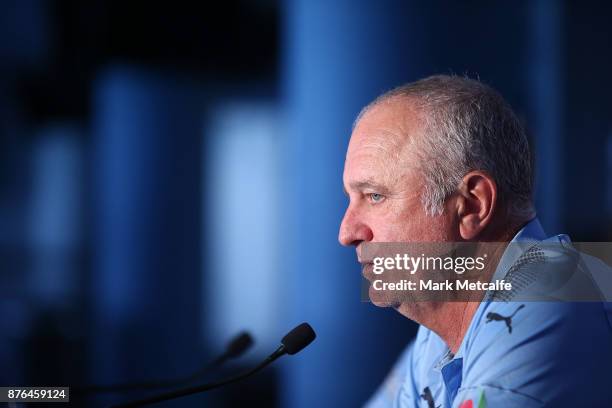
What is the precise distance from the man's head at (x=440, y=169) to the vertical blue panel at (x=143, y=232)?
275 centimetres

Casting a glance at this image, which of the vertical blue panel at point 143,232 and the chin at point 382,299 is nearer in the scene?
the chin at point 382,299

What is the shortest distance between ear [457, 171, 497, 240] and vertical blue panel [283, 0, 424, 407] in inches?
29.8

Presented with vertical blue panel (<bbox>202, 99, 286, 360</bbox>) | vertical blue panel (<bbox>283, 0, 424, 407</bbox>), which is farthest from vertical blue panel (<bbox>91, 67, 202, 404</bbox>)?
vertical blue panel (<bbox>283, 0, 424, 407</bbox>)

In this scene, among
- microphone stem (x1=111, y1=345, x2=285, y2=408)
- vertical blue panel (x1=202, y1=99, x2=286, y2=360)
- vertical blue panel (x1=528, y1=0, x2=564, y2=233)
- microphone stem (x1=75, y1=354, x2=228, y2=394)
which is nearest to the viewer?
microphone stem (x1=111, y1=345, x2=285, y2=408)

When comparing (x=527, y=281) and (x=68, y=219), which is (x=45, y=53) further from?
(x=527, y=281)

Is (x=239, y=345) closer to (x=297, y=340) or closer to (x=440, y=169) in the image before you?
(x=297, y=340)

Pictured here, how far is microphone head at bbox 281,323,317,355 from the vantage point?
92 centimetres

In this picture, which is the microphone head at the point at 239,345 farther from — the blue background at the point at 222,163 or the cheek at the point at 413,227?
the blue background at the point at 222,163

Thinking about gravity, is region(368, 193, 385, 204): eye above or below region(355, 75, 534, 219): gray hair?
below

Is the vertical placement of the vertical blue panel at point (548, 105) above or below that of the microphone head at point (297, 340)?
above

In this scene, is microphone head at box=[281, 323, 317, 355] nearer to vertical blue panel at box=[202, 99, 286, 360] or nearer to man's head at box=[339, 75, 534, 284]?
man's head at box=[339, 75, 534, 284]

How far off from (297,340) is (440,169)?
342mm

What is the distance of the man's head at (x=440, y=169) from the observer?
3.01ft

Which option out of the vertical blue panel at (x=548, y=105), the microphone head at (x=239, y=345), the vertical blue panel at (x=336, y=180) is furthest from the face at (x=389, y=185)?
the vertical blue panel at (x=548, y=105)
